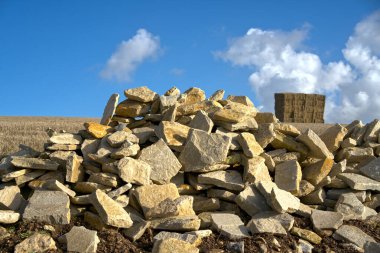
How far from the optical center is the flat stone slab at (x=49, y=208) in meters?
6.28

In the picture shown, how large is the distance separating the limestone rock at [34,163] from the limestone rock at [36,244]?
1.73 metres

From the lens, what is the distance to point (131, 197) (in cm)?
677

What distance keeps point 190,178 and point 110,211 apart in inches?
67.7

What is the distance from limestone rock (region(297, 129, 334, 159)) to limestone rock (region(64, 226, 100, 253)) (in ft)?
13.4

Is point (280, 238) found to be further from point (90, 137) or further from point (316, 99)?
point (316, 99)

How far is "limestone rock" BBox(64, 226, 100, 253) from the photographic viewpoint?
5.57m

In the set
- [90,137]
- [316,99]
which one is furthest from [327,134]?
[316,99]

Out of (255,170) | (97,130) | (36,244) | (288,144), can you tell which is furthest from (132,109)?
(36,244)

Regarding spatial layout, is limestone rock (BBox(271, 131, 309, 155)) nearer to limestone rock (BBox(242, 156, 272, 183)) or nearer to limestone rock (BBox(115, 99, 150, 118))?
limestone rock (BBox(242, 156, 272, 183))

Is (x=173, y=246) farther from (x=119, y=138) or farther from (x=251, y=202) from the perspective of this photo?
(x=119, y=138)

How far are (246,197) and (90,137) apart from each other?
Result: 305cm

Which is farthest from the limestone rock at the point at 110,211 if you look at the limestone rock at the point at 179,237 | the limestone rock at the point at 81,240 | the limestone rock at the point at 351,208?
the limestone rock at the point at 351,208

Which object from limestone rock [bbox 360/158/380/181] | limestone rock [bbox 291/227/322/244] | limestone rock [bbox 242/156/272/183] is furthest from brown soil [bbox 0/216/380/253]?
limestone rock [bbox 360/158/380/181]

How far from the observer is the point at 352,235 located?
6551 millimetres
